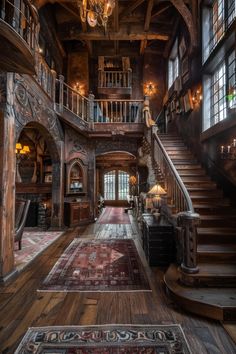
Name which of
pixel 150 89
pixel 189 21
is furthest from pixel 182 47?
pixel 150 89

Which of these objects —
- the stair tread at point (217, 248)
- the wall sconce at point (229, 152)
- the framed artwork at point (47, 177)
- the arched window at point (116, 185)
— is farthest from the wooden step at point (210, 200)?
the arched window at point (116, 185)

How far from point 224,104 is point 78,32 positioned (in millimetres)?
6878

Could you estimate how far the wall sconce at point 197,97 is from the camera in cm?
551

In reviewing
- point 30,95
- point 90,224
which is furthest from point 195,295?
point 90,224

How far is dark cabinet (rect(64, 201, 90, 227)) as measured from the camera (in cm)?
702

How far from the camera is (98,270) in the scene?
3.45m

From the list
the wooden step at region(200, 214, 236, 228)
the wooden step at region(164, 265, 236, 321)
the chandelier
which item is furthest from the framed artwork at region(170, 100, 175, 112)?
the wooden step at region(164, 265, 236, 321)

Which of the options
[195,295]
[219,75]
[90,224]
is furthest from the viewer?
[90,224]

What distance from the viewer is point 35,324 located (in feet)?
6.93

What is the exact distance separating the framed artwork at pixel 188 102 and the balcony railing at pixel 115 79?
3740mm

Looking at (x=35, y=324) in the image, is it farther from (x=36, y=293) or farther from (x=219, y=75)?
(x=219, y=75)

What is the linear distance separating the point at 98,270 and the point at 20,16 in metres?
4.51

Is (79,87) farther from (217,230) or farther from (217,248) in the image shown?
(217,248)

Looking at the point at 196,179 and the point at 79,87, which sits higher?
the point at 79,87
